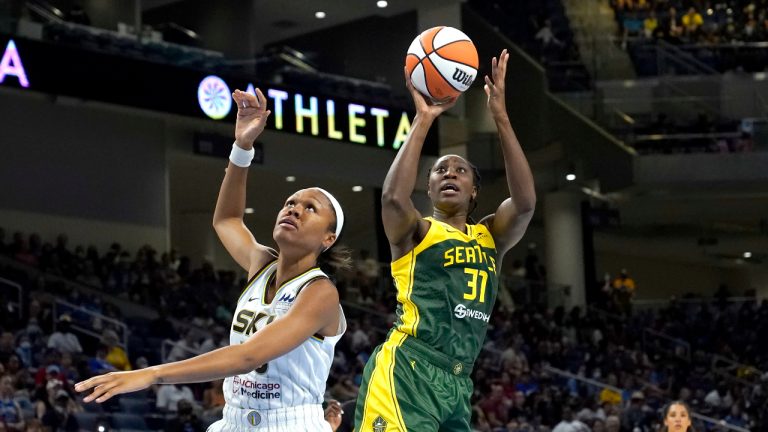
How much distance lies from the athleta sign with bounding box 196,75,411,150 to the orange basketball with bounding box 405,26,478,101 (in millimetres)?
16524

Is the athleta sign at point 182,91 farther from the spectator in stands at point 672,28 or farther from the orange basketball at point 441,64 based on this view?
the orange basketball at point 441,64

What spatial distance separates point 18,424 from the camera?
47.3ft

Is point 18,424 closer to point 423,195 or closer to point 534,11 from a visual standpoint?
point 423,195

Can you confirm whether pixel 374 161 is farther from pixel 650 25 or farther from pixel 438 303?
pixel 438 303

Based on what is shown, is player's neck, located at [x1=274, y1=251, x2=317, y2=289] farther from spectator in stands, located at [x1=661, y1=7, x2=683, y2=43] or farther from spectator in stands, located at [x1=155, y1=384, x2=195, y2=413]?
spectator in stands, located at [x1=661, y1=7, x2=683, y2=43]

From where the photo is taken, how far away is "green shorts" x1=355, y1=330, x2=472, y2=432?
23.0ft

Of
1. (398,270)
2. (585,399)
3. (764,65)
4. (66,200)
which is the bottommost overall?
(585,399)

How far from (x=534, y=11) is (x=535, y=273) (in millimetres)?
6553

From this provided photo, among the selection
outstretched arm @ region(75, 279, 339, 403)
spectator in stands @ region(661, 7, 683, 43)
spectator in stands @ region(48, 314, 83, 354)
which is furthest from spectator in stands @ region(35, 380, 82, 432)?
spectator in stands @ region(661, 7, 683, 43)

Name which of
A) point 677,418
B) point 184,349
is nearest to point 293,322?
point 677,418

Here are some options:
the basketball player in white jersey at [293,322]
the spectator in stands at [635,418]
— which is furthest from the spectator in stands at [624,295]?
the basketball player in white jersey at [293,322]

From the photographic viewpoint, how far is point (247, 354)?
491 centimetres

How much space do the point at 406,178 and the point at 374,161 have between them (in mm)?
23013

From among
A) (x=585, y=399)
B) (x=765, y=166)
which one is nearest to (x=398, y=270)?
(x=585, y=399)
